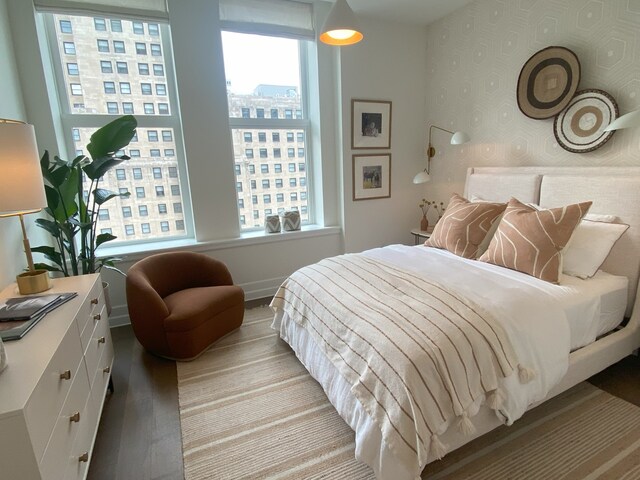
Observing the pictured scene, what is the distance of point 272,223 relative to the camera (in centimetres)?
349

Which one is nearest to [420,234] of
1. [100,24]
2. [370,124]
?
[370,124]

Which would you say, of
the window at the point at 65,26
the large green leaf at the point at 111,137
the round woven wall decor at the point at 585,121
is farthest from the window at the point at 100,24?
the round woven wall decor at the point at 585,121

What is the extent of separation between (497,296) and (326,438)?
45.2 inches

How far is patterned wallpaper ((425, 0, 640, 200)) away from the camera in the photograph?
222cm

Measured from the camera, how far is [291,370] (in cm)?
225

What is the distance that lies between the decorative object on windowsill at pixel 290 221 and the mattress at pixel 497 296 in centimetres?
147

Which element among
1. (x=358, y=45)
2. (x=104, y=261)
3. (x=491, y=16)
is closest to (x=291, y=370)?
(x=104, y=261)

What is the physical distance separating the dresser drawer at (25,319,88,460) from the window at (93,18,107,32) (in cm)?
275

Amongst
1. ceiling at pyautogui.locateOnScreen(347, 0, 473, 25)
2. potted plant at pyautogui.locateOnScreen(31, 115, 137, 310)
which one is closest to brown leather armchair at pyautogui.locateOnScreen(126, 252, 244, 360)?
potted plant at pyautogui.locateOnScreen(31, 115, 137, 310)

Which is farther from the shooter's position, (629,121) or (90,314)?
(629,121)

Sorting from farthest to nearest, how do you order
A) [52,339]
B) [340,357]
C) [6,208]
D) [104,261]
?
[104,261], [340,357], [6,208], [52,339]

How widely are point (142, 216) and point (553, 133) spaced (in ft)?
12.2

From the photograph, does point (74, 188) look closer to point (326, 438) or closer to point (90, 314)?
point (90, 314)

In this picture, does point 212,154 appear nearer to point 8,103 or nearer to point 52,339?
point 8,103
